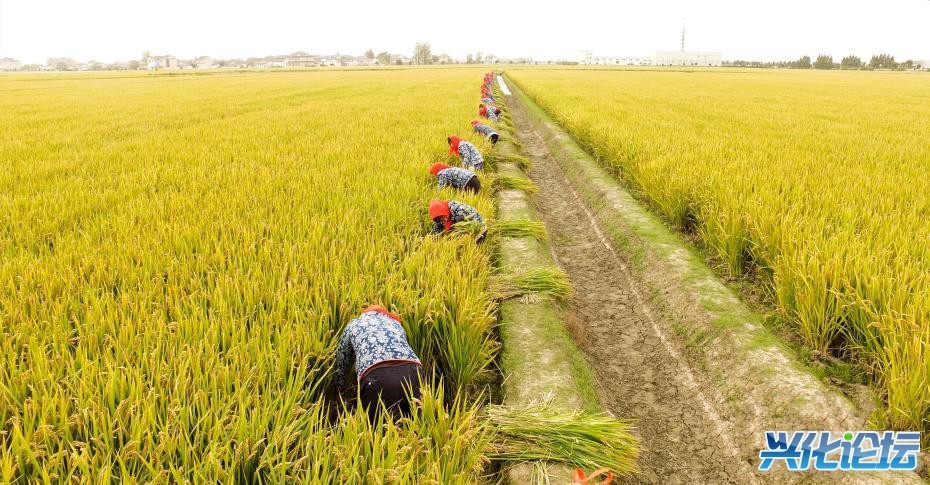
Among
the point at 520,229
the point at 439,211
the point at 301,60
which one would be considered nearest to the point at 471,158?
the point at 520,229

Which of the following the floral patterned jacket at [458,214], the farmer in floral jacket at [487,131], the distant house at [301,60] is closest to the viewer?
the floral patterned jacket at [458,214]

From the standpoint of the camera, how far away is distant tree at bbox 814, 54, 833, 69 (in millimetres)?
81938

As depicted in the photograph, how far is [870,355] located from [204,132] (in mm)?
8227

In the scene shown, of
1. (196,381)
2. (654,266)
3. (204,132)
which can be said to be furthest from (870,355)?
(204,132)

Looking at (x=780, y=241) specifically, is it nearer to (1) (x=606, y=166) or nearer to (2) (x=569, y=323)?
(2) (x=569, y=323)

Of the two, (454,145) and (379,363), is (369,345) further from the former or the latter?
(454,145)

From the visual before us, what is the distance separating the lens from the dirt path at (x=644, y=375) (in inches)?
75.0

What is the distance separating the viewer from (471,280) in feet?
7.50

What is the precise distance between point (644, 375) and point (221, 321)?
82.2 inches

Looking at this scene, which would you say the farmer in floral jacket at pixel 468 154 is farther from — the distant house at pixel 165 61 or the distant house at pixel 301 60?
the distant house at pixel 301 60

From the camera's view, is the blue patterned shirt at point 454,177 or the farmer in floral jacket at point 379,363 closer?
the farmer in floral jacket at point 379,363

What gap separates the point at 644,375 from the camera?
2.49 metres

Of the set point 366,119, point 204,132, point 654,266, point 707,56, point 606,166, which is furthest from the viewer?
point 707,56

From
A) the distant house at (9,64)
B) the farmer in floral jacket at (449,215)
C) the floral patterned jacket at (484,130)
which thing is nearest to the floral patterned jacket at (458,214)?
the farmer in floral jacket at (449,215)
